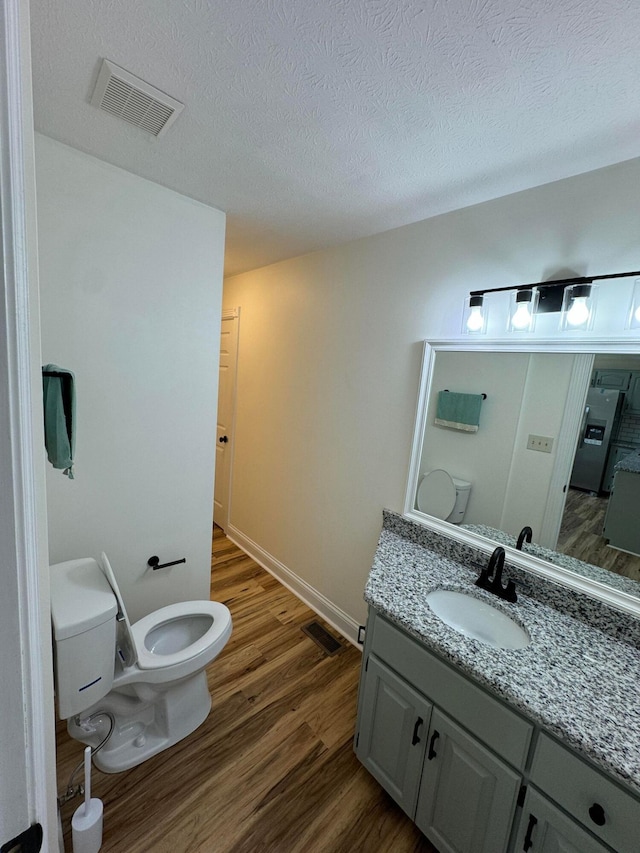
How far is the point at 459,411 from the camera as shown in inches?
66.0

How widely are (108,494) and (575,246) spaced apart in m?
2.21

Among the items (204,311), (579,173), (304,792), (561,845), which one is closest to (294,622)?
(304,792)

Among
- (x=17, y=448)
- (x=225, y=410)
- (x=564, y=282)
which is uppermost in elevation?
(x=564, y=282)

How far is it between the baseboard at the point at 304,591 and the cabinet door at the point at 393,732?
0.76 meters

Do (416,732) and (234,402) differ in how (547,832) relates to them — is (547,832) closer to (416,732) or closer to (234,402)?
(416,732)

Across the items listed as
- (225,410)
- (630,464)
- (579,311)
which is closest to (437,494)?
(630,464)

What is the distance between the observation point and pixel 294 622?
2.31 metres

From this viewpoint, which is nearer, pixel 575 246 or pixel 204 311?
pixel 575 246

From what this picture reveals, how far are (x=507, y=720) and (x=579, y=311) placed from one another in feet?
4.38

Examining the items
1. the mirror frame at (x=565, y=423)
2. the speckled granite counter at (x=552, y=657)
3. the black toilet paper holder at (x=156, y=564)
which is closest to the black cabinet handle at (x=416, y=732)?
the speckled granite counter at (x=552, y=657)

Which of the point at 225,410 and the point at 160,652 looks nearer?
the point at 160,652

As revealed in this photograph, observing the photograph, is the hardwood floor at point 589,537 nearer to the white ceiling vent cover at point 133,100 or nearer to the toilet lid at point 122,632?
the toilet lid at point 122,632

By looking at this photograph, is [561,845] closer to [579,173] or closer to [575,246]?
[575,246]

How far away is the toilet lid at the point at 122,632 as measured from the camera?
4.22 ft
